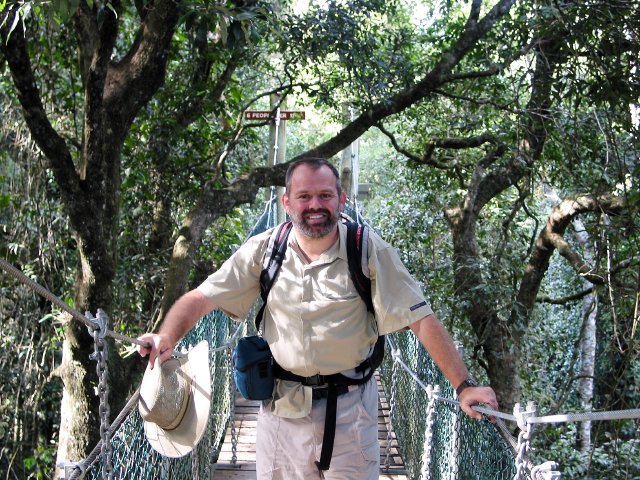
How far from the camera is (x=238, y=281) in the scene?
1941 millimetres

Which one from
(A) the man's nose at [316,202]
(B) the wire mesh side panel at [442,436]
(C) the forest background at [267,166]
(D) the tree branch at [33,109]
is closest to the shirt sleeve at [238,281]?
(A) the man's nose at [316,202]

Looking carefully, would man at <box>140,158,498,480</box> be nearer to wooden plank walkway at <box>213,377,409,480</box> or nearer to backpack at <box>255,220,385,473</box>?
backpack at <box>255,220,385,473</box>

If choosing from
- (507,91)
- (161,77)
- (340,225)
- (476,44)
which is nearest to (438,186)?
(507,91)

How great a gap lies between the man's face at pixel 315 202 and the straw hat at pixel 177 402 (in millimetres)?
401

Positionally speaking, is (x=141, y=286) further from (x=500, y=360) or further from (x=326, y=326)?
(x=326, y=326)

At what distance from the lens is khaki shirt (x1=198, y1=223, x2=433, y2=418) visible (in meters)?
1.79

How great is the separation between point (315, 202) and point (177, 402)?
1.87 ft

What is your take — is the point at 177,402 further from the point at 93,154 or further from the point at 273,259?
the point at 93,154

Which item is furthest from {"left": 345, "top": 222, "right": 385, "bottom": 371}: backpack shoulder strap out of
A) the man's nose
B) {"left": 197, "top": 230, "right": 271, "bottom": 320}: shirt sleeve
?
{"left": 197, "top": 230, "right": 271, "bottom": 320}: shirt sleeve

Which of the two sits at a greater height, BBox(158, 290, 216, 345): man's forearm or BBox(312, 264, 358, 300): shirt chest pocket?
BBox(312, 264, 358, 300): shirt chest pocket

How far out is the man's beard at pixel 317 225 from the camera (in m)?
1.81

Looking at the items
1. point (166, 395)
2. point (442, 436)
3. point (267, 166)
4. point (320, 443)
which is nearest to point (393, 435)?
point (442, 436)

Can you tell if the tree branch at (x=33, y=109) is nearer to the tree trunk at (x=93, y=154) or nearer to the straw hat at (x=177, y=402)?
the tree trunk at (x=93, y=154)

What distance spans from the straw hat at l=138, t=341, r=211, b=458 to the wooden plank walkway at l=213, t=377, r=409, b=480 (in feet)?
4.40
